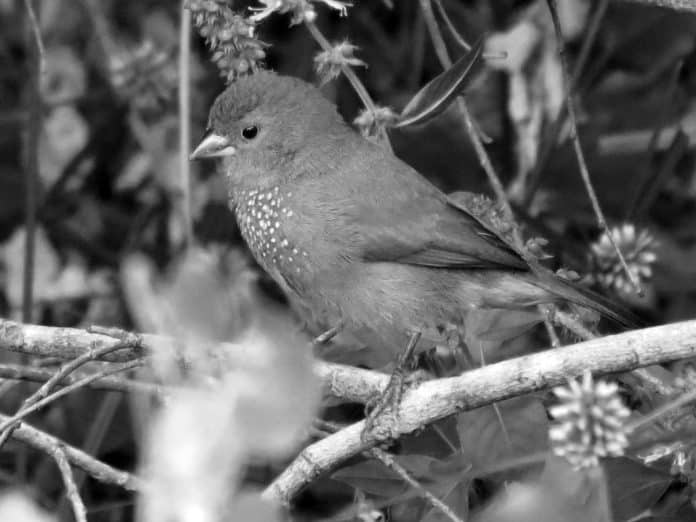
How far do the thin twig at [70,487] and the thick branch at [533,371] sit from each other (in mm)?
446

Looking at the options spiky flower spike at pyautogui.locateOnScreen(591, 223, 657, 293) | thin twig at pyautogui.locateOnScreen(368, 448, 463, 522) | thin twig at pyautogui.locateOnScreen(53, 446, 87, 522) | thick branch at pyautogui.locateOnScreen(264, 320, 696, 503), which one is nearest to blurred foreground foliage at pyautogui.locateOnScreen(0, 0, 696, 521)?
spiky flower spike at pyautogui.locateOnScreen(591, 223, 657, 293)

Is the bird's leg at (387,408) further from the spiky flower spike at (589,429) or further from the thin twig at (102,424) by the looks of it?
the thin twig at (102,424)

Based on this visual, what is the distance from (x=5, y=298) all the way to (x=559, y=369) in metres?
4.08

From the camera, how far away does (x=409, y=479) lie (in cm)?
283

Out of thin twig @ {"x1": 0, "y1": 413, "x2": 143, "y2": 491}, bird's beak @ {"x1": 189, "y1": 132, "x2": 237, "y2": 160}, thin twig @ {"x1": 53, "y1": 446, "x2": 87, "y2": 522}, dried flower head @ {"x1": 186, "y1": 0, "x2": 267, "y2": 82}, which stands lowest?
thin twig @ {"x1": 0, "y1": 413, "x2": 143, "y2": 491}

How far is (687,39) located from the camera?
5.70 m

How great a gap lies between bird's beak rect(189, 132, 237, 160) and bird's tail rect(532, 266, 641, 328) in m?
1.26

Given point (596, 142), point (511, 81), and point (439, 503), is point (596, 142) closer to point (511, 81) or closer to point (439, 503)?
point (511, 81)

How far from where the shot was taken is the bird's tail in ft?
12.9

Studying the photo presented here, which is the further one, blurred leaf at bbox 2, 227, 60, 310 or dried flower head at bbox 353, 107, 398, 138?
blurred leaf at bbox 2, 227, 60, 310

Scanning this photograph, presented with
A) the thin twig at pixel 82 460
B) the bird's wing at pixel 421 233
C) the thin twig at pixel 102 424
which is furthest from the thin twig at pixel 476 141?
the thin twig at pixel 102 424

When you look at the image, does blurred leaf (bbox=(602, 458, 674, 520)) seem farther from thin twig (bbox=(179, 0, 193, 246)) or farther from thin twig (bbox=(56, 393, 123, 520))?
thin twig (bbox=(56, 393, 123, 520))

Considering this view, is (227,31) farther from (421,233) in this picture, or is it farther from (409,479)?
(409,479)

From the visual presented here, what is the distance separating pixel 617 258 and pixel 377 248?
97 centimetres
